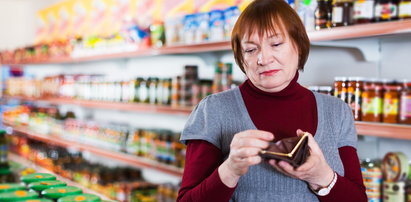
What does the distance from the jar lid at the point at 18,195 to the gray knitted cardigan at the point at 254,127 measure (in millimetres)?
627

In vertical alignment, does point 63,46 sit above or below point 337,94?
above

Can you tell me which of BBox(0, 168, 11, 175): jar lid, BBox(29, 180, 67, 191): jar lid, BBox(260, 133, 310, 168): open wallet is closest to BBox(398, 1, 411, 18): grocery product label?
BBox(260, 133, 310, 168): open wallet

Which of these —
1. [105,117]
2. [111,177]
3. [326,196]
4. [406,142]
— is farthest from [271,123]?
[105,117]

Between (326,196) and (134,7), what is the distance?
3.98 meters

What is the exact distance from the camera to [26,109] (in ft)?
20.1

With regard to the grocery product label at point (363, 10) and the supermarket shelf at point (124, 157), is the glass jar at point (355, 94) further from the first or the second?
the supermarket shelf at point (124, 157)

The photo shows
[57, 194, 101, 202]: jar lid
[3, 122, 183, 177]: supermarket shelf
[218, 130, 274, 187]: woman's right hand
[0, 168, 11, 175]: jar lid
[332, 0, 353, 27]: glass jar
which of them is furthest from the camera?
[3, 122, 183, 177]: supermarket shelf

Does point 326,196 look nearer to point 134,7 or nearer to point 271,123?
point 271,123

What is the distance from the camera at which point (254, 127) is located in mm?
1302

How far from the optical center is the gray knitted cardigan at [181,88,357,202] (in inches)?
50.3

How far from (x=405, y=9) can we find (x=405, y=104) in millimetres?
372

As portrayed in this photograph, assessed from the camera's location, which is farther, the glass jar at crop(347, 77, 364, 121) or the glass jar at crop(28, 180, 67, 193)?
the glass jar at crop(347, 77, 364, 121)

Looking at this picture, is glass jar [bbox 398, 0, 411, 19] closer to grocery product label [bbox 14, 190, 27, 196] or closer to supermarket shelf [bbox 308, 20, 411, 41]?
supermarket shelf [bbox 308, 20, 411, 41]

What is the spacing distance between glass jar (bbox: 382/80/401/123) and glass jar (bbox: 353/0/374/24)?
0.27m
